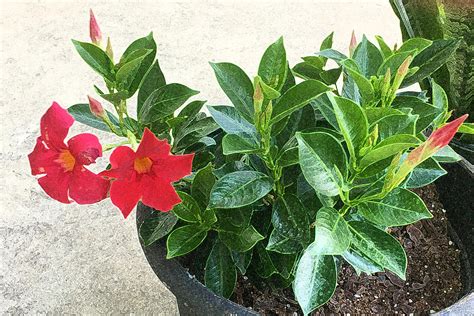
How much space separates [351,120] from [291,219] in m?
0.16

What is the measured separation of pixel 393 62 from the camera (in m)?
0.77

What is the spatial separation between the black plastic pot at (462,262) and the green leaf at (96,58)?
8.3 inches

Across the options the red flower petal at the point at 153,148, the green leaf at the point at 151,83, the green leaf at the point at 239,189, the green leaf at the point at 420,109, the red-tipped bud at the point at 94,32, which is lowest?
the green leaf at the point at 239,189

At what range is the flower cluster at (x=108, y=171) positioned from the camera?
631mm

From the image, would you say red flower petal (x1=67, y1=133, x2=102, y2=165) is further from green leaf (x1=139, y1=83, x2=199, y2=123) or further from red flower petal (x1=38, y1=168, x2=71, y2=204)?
green leaf (x1=139, y1=83, x2=199, y2=123)

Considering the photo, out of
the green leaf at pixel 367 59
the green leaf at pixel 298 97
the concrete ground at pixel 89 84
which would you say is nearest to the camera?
the green leaf at pixel 298 97

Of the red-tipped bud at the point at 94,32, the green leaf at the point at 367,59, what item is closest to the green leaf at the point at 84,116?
the red-tipped bud at the point at 94,32

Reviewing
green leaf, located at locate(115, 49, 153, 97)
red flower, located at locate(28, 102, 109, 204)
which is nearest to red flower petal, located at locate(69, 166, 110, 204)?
red flower, located at locate(28, 102, 109, 204)

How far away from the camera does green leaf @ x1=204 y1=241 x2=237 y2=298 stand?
84cm

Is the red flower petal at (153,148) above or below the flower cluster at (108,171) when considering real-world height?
above

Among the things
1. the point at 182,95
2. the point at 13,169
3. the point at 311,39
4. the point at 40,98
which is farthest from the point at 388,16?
the point at 182,95

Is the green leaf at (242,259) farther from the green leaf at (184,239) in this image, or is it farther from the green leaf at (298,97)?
the green leaf at (298,97)

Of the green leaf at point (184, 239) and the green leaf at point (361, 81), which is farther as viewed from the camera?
the green leaf at point (184, 239)

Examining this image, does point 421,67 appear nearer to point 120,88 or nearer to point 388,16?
point 120,88
